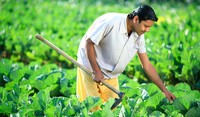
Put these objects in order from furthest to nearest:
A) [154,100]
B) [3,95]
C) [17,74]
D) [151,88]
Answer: [17,74], [151,88], [3,95], [154,100]

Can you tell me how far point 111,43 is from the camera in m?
4.28

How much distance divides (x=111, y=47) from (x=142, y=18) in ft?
1.49

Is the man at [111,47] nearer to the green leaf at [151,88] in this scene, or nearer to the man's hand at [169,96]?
the man's hand at [169,96]

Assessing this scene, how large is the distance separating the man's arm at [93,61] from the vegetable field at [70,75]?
22 centimetres

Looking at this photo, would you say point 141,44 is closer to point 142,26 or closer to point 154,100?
point 142,26

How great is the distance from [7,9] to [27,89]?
896 centimetres

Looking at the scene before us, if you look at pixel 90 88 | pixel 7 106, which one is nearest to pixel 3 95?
pixel 7 106

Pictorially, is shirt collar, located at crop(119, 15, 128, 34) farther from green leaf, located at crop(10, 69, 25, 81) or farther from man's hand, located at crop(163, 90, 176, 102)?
green leaf, located at crop(10, 69, 25, 81)

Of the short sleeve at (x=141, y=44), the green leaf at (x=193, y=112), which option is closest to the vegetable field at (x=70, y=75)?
the green leaf at (x=193, y=112)

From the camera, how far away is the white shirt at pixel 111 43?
4.18 m

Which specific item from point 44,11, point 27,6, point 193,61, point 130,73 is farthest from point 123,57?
point 27,6

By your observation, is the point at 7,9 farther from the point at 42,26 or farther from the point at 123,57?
the point at 123,57

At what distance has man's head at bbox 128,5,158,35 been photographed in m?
4.02

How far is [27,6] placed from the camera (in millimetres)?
14523
